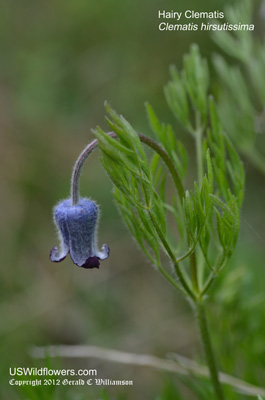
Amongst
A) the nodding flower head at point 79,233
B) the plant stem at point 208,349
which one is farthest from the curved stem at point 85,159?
the plant stem at point 208,349

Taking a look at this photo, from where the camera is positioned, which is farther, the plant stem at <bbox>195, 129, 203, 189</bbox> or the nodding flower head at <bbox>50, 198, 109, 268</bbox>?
the plant stem at <bbox>195, 129, 203, 189</bbox>

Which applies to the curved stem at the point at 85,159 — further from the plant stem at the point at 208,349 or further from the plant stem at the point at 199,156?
the plant stem at the point at 208,349

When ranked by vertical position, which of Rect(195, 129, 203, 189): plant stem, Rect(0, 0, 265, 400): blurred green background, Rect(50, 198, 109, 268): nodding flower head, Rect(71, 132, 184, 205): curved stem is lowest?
Rect(50, 198, 109, 268): nodding flower head

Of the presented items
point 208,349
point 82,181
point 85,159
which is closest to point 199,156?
point 85,159

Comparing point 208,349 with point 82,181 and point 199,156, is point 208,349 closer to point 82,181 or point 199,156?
point 199,156

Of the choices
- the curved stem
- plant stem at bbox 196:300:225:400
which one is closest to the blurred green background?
plant stem at bbox 196:300:225:400

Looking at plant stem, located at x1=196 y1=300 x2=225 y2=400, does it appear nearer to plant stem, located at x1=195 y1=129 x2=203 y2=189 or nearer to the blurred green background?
plant stem, located at x1=195 y1=129 x2=203 y2=189

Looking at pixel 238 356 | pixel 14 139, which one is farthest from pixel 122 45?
pixel 238 356
